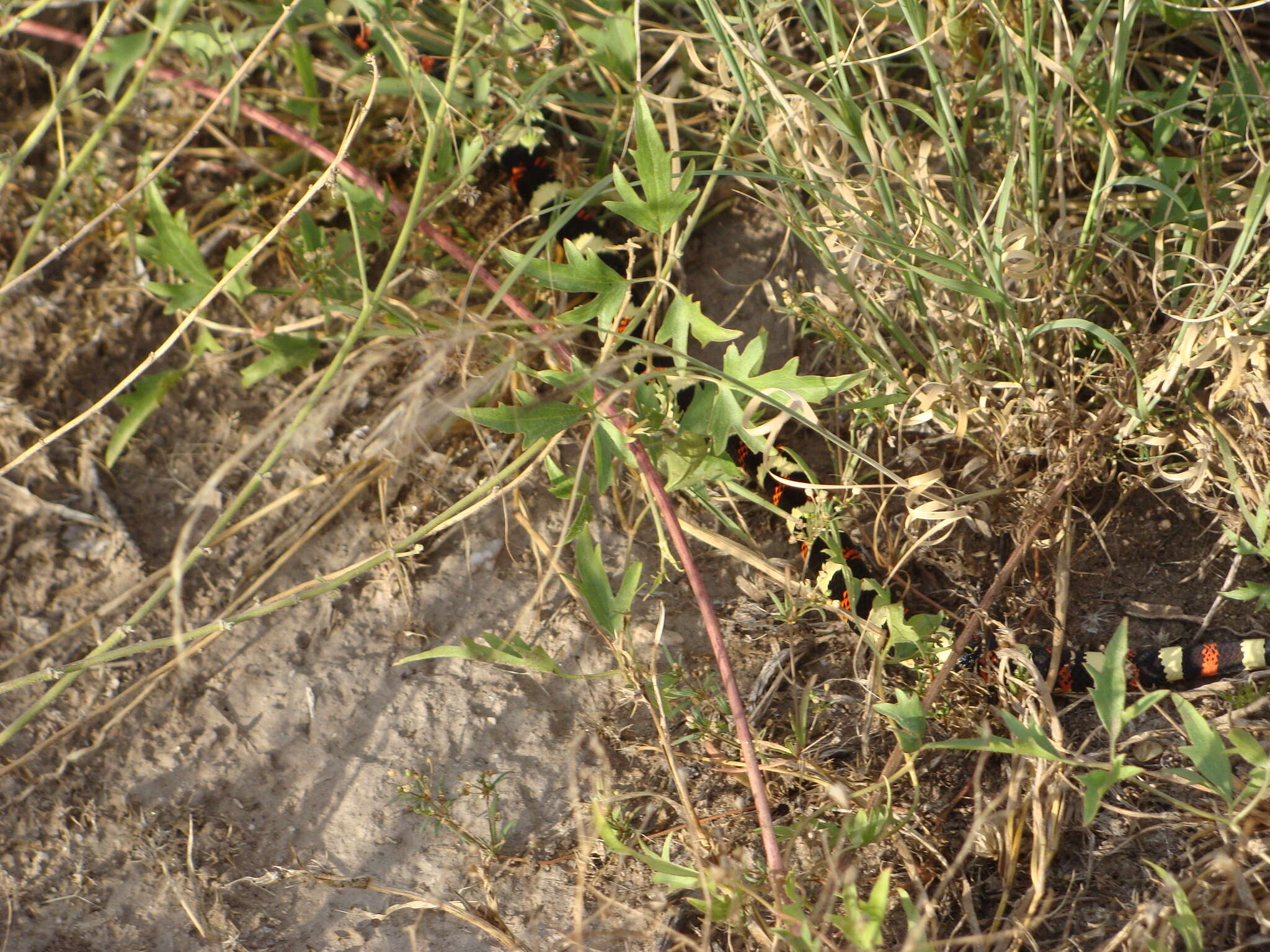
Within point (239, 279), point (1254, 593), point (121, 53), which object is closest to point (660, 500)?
point (1254, 593)

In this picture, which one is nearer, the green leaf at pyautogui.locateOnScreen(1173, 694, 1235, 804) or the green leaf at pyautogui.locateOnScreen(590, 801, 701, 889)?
the green leaf at pyautogui.locateOnScreen(1173, 694, 1235, 804)

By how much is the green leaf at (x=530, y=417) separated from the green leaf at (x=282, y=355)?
34.4 inches

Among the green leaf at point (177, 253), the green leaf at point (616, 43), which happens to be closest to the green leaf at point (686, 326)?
the green leaf at point (616, 43)

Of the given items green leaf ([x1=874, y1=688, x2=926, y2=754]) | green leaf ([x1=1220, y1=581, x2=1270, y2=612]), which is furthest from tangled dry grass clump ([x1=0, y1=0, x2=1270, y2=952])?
green leaf ([x1=1220, y1=581, x2=1270, y2=612])

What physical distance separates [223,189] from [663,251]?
116cm

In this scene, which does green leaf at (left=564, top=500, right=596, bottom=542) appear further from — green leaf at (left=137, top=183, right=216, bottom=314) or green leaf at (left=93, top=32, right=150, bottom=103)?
green leaf at (left=93, top=32, right=150, bottom=103)

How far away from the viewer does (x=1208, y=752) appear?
119 cm

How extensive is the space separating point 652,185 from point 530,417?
39cm

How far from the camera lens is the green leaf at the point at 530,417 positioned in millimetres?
1322

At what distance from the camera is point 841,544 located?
1.84 m

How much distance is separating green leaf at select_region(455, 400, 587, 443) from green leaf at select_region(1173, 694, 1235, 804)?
86 centimetres

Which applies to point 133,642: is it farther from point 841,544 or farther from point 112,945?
point 841,544

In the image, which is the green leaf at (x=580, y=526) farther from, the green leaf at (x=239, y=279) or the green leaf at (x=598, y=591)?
the green leaf at (x=239, y=279)

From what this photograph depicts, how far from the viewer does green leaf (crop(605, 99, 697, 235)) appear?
1406 mm
